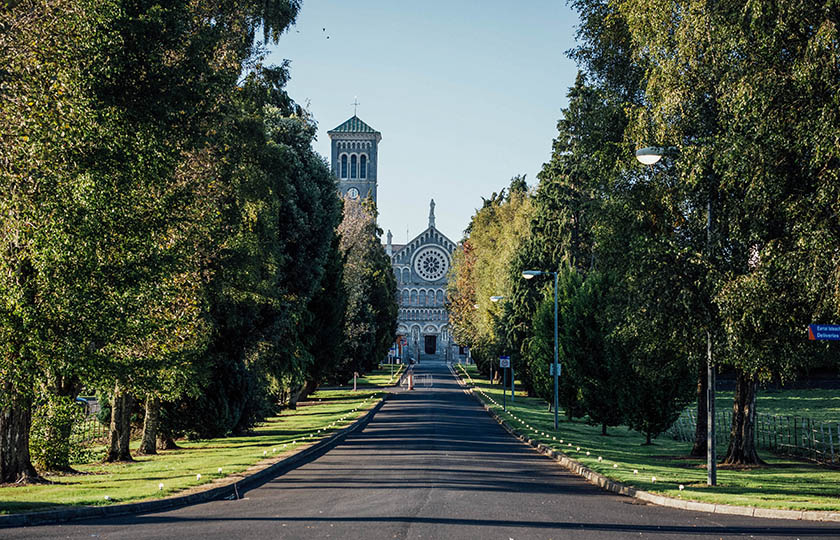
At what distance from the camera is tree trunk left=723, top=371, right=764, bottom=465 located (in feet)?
72.6

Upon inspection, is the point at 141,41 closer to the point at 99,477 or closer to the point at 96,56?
the point at 96,56

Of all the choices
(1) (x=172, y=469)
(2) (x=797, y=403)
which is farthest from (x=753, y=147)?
(2) (x=797, y=403)

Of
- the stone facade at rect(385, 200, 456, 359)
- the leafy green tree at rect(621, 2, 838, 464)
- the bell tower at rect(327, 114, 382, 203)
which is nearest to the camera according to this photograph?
the leafy green tree at rect(621, 2, 838, 464)

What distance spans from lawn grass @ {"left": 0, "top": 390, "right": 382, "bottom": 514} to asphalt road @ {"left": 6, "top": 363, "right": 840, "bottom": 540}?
128cm

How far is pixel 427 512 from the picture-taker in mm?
12336

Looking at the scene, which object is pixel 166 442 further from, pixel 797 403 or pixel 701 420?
pixel 797 403

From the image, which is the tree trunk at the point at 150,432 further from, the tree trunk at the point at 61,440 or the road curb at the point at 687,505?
the road curb at the point at 687,505

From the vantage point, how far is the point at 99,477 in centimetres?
1752

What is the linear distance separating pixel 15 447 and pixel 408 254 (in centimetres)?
11504

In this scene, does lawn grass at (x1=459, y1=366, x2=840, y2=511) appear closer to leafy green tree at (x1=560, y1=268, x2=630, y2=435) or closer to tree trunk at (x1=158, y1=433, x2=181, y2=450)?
leafy green tree at (x1=560, y1=268, x2=630, y2=435)

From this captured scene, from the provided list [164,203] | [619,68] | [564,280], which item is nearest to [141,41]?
[164,203]

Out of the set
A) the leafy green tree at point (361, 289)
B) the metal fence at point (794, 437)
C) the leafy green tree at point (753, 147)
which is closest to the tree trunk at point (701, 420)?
the metal fence at point (794, 437)

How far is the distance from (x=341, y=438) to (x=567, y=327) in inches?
408

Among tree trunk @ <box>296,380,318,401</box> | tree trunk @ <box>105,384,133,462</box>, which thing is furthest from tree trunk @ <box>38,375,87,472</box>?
tree trunk @ <box>296,380,318,401</box>
